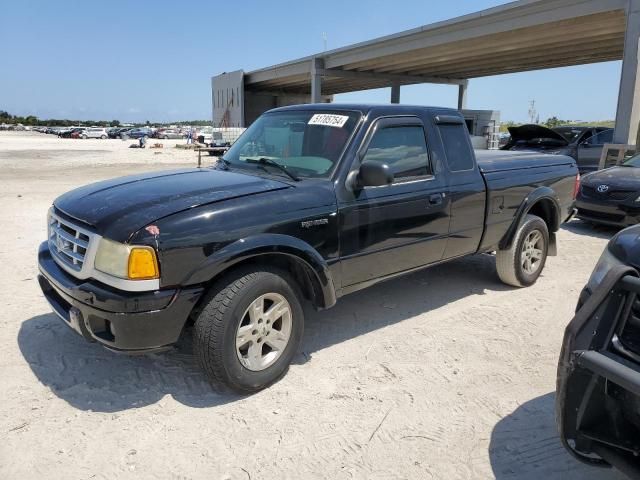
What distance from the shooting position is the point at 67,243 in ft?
10.9

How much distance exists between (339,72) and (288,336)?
34160mm

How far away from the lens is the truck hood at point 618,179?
8.23 metres

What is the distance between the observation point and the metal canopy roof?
18.9 meters

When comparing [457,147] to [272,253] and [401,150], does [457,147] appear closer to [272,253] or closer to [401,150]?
[401,150]

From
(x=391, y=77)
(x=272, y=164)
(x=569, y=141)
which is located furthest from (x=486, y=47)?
(x=272, y=164)

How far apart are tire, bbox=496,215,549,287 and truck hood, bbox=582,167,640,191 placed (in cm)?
365

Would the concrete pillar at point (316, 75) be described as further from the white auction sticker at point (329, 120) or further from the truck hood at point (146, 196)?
the truck hood at point (146, 196)

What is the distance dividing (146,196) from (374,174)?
157cm

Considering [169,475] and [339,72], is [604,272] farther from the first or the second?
[339,72]

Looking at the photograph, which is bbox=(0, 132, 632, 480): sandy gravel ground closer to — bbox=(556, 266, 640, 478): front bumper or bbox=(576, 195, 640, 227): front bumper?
bbox=(556, 266, 640, 478): front bumper

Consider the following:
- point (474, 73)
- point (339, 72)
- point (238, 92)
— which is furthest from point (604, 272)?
point (238, 92)

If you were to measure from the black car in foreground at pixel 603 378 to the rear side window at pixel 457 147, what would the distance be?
2516 mm

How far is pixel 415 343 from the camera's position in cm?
415

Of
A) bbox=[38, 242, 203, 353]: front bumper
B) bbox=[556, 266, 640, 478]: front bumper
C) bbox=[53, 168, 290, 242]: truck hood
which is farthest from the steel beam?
bbox=[556, 266, 640, 478]: front bumper
